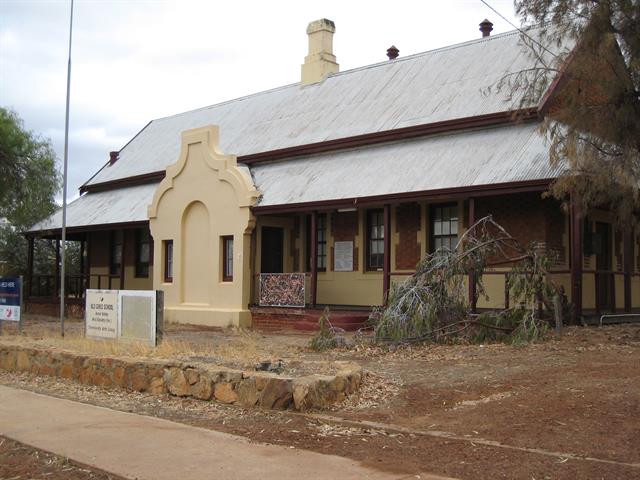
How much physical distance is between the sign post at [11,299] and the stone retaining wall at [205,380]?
4132mm

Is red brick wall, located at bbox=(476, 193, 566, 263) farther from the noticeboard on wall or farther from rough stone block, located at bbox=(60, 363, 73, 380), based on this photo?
rough stone block, located at bbox=(60, 363, 73, 380)

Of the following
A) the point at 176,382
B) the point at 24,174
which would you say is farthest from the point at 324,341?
the point at 24,174

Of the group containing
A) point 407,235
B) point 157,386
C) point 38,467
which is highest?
point 407,235

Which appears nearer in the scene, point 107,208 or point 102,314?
point 102,314

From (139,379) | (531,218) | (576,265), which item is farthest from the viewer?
(531,218)

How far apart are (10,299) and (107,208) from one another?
36.2ft

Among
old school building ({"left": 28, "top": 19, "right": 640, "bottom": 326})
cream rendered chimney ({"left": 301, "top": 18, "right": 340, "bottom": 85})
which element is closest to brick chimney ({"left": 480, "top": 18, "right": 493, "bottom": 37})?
old school building ({"left": 28, "top": 19, "right": 640, "bottom": 326})

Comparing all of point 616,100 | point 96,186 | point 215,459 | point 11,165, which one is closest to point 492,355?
point 616,100

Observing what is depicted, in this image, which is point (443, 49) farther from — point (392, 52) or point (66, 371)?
point (66, 371)

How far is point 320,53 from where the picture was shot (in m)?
26.8

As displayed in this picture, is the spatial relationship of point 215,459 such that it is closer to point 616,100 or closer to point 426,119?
point 616,100

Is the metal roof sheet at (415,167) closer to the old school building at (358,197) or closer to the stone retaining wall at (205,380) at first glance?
the old school building at (358,197)

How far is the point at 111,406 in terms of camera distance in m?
10.1

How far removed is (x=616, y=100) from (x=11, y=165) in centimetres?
2057
